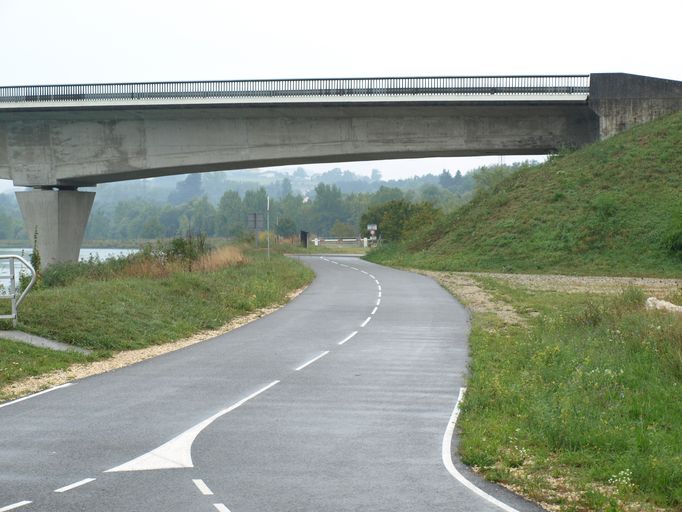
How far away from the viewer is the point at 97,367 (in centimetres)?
1520

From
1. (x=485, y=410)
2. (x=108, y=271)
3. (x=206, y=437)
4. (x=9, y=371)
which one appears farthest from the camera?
(x=108, y=271)

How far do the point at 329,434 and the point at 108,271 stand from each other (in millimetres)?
18532

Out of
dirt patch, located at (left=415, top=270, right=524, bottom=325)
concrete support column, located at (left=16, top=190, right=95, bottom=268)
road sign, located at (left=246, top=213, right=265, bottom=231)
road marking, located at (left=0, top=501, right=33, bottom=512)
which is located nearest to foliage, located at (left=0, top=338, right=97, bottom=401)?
road marking, located at (left=0, top=501, right=33, bottom=512)

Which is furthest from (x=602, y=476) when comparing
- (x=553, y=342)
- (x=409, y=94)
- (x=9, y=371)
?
(x=409, y=94)

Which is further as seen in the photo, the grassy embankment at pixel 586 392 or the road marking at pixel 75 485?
the grassy embankment at pixel 586 392

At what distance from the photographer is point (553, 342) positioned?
15352 mm

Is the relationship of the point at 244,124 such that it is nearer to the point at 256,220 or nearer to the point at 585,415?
the point at 256,220

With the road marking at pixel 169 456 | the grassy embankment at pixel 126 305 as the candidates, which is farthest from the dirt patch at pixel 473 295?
the road marking at pixel 169 456

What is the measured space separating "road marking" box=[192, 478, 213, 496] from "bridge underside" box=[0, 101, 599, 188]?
35.6m

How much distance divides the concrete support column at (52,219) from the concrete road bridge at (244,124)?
6cm

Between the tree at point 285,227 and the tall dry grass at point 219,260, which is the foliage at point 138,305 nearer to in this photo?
the tall dry grass at point 219,260

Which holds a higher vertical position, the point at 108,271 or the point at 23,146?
the point at 23,146

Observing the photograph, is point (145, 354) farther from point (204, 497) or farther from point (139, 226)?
point (139, 226)

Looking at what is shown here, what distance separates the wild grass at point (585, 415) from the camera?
7.43m
